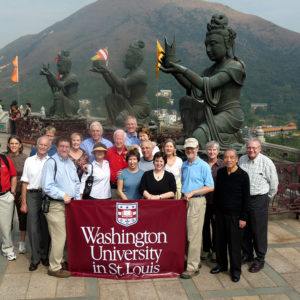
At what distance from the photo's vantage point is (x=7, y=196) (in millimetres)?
4496

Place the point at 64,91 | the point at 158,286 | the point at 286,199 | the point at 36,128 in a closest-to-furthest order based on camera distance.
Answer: the point at 158,286, the point at 286,199, the point at 36,128, the point at 64,91

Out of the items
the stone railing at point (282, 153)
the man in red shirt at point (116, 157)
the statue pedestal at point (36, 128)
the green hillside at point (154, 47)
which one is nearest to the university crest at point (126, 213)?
the man in red shirt at point (116, 157)

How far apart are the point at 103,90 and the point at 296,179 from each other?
438 inches

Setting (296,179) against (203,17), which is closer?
(296,179)

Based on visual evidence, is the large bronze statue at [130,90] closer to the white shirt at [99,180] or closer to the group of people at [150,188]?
the group of people at [150,188]

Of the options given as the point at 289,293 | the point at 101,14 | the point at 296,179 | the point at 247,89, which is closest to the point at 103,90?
the point at 296,179

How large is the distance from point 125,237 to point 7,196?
5.42 feet

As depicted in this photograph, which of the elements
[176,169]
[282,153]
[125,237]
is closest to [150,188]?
[176,169]

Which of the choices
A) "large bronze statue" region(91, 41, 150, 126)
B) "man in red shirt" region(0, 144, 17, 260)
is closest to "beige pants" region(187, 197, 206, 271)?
"man in red shirt" region(0, 144, 17, 260)

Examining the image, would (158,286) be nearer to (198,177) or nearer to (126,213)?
(126,213)

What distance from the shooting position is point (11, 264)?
180 inches

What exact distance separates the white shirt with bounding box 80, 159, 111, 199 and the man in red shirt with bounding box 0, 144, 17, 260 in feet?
3.23

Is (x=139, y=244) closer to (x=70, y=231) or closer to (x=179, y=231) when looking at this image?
(x=179, y=231)

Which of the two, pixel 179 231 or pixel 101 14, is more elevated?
pixel 101 14
